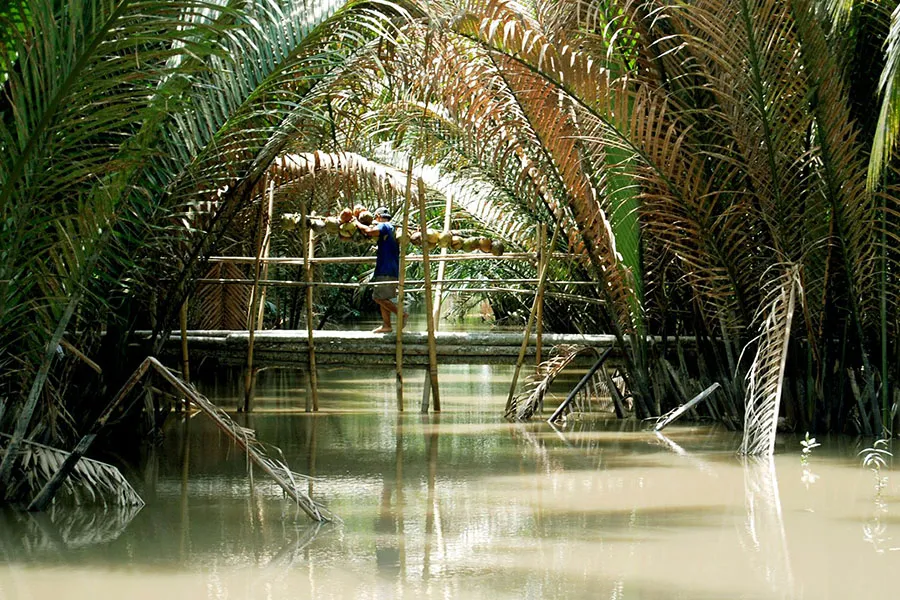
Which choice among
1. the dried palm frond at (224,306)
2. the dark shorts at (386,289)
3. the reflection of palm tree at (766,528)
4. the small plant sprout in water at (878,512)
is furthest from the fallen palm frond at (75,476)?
the dried palm frond at (224,306)

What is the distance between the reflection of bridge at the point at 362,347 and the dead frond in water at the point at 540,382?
1.82 feet

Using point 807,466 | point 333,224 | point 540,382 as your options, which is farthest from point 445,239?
point 807,466

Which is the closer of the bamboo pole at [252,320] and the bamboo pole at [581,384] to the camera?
the bamboo pole at [581,384]

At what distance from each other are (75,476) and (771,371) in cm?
453

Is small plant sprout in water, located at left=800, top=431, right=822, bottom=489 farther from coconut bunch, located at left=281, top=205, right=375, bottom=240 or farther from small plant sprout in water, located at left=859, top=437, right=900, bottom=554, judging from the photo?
coconut bunch, located at left=281, top=205, right=375, bottom=240

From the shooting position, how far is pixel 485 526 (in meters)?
5.86

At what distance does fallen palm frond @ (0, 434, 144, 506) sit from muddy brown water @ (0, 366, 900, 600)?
0.46ft

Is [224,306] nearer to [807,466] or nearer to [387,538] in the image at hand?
[807,466]

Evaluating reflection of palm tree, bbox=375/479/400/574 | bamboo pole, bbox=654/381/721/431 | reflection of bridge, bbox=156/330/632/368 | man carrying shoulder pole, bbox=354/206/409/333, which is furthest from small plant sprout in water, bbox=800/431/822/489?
man carrying shoulder pole, bbox=354/206/409/333

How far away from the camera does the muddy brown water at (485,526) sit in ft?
15.6

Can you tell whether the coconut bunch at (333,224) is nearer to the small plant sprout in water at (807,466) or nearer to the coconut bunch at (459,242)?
the coconut bunch at (459,242)

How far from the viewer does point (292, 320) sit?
19359 mm

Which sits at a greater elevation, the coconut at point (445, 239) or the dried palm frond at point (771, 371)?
the coconut at point (445, 239)

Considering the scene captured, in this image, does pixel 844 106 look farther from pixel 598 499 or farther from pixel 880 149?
pixel 598 499
